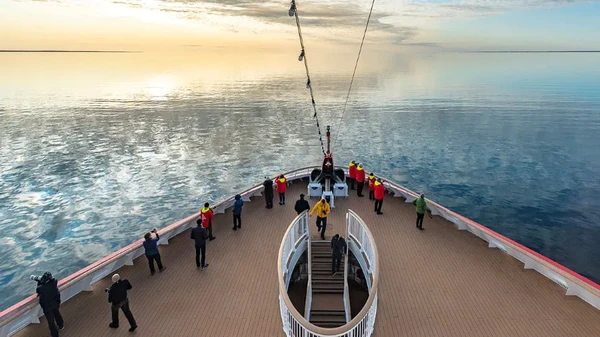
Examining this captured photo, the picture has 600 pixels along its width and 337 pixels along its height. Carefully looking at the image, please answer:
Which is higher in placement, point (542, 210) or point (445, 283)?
point (445, 283)

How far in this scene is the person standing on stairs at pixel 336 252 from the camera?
1222cm

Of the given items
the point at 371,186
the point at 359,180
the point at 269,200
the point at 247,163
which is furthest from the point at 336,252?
the point at 247,163

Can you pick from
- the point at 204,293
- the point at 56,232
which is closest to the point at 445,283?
the point at 204,293

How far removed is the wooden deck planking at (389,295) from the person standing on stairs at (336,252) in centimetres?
141

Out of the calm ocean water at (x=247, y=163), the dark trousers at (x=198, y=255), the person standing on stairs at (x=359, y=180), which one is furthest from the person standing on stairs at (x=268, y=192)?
the calm ocean water at (x=247, y=163)

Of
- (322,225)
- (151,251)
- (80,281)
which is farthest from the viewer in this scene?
(322,225)

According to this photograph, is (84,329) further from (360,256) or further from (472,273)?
(472,273)

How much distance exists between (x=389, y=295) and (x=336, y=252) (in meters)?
2.15

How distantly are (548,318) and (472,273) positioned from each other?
7.95 ft

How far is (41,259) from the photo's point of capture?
717 inches

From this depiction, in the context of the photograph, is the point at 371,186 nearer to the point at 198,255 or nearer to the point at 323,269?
the point at 323,269

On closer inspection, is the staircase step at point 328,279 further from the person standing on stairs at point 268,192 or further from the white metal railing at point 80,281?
the white metal railing at point 80,281

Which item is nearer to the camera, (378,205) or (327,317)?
(327,317)

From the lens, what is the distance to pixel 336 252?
1225 cm
